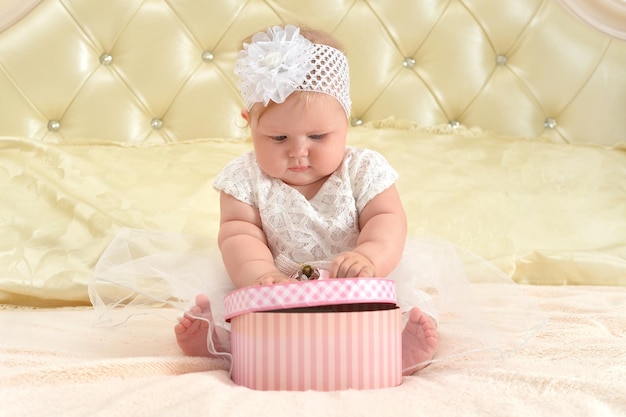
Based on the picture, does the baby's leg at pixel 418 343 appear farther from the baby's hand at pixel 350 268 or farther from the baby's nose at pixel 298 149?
the baby's nose at pixel 298 149

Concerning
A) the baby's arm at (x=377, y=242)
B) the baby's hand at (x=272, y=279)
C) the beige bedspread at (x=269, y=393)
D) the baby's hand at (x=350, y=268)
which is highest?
the baby's arm at (x=377, y=242)

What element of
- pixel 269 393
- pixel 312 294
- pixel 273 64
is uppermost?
pixel 273 64

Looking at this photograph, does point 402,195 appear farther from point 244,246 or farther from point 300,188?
point 244,246

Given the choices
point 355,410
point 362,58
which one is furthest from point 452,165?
point 355,410

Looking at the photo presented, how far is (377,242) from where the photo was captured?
1226 mm

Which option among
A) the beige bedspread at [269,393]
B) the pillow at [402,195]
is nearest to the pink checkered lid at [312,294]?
the beige bedspread at [269,393]

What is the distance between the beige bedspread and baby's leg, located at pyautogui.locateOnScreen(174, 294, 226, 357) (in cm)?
4

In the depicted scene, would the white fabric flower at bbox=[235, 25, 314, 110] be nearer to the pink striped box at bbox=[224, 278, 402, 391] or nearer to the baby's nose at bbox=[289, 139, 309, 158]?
the baby's nose at bbox=[289, 139, 309, 158]

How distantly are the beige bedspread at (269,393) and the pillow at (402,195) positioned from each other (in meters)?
0.43

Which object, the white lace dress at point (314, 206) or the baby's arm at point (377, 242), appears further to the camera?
the white lace dress at point (314, 206)

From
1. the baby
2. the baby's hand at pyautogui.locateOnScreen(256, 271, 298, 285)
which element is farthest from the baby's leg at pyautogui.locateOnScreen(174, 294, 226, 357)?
the baby's hand at pyautogui.locateOnScreen(256, 271, 298, 285)

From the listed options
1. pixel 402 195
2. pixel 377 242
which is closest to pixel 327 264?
pixel 377 242

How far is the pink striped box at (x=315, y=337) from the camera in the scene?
961mm

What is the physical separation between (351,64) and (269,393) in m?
1.58
